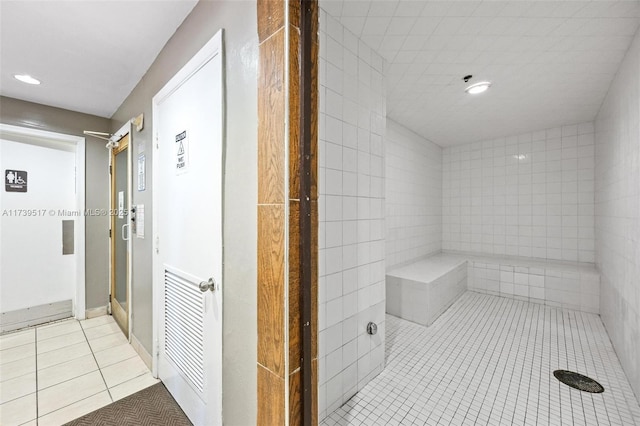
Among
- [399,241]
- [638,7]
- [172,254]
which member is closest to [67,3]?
[172,254]

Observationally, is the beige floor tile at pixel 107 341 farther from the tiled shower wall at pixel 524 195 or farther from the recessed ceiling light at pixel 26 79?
the tiled shower wall at pixel 524 195

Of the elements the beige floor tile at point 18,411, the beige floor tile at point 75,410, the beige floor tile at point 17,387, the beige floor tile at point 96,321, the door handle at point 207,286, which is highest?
the door handle at point 207,286

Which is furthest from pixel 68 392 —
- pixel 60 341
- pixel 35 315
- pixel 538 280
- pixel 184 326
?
pixel 538 280

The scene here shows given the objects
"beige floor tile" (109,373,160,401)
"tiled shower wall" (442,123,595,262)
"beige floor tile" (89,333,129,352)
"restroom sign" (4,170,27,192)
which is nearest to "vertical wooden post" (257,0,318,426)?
"beige floor tile" (109,373,160,401)

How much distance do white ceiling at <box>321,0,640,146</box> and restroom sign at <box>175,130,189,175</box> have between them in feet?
3.57

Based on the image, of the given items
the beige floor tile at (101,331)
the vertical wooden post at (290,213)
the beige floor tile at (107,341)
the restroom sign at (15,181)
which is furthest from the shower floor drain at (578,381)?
the restroom sign at (15,181)

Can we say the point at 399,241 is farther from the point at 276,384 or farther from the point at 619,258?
the point at 276,384

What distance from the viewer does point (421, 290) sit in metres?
2.57

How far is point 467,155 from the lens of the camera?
13.5 ft

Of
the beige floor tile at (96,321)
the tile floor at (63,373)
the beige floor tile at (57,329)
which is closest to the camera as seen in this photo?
the tile floor at (63,373)

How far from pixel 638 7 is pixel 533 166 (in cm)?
259

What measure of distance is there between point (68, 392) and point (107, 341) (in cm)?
77

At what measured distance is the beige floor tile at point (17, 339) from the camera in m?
2.35

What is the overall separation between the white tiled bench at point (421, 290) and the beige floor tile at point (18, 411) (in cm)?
290
